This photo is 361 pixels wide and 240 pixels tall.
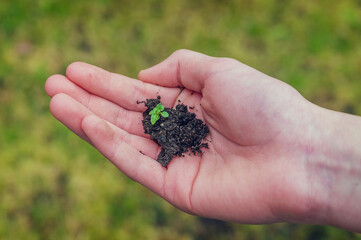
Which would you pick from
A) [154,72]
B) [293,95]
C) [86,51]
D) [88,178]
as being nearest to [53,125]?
[88,178]

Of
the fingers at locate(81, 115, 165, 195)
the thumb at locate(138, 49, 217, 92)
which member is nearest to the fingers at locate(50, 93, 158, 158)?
the fingers at locate(81, 115, 165, 195)

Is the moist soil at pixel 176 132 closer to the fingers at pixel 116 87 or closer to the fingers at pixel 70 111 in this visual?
the fingers at pixel 116 87

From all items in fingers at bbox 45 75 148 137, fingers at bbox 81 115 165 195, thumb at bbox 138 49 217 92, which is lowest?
fingers at bbox 81 115 165 195

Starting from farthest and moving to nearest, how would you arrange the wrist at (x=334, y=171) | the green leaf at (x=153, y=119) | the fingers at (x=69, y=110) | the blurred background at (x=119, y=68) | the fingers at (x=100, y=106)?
1. the blurred background at (x=119, y=68)
2. the fingers at (x=100, y=106)
3. the green leaf at (x=153, y=119)
4. the fingers at (x=69, y=110)
5. the wrist at (x=334, y=171)

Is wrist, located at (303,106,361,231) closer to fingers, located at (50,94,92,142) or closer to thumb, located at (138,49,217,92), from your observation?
thumb, located at (138,49,217,92)

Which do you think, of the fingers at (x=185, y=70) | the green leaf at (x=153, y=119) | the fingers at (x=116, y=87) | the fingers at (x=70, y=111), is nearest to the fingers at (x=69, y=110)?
the fingers at (x=70, y=111)

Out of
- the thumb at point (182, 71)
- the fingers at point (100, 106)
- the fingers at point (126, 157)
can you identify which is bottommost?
the fingers at point (126, 157)

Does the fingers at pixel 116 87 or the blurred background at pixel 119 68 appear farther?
the blurred background at pixel 119 68
